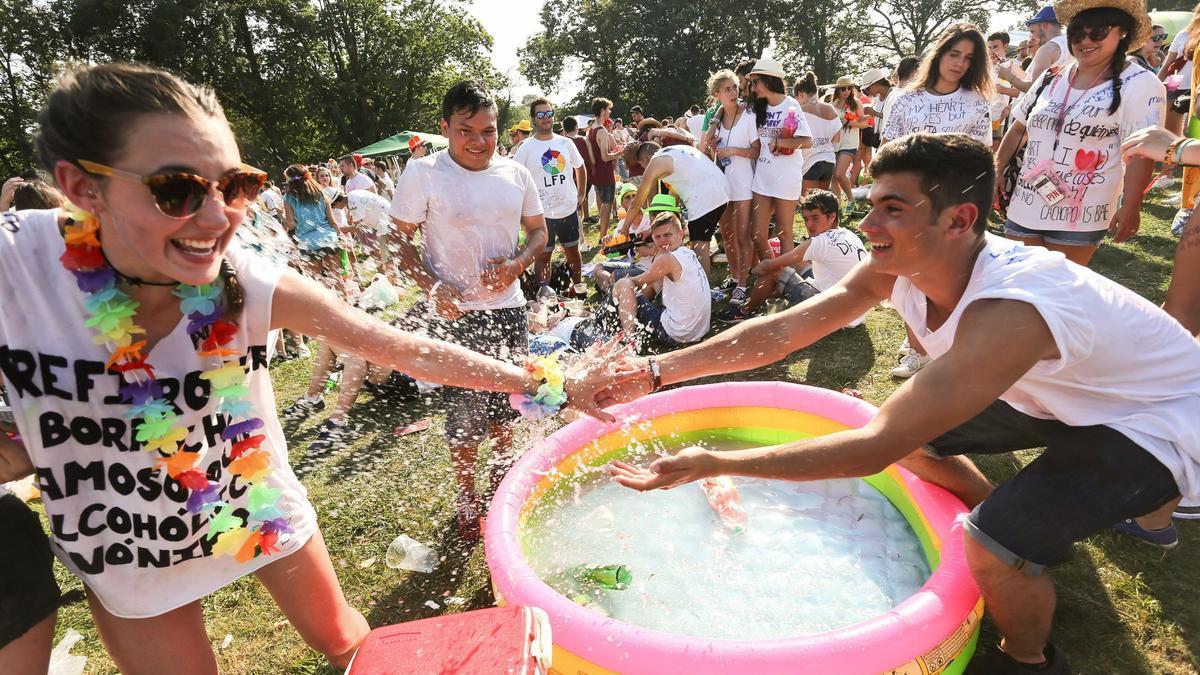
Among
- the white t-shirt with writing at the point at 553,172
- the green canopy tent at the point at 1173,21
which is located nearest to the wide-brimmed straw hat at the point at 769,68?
the white t-shirt with writing at the point at 553,172

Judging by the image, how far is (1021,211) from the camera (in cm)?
410

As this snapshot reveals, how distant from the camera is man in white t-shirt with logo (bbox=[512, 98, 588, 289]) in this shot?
26.0ft

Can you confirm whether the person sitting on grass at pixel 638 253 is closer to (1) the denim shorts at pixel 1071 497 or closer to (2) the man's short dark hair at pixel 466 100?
(2) the man's short dark hair at pixel 466 100

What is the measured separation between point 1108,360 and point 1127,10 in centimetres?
264

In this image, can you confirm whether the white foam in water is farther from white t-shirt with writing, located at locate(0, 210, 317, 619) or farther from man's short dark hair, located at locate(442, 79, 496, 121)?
man's short dark hair, located at locate(442, 79, 496, 121)

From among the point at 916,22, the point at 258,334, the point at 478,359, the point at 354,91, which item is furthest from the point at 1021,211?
the point at 916,22

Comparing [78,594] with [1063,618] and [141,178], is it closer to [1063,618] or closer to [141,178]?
[141,178]

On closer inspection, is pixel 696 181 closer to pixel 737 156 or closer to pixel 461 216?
pixel 737 156

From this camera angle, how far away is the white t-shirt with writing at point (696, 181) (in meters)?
6.43

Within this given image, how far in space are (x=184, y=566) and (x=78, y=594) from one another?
0.40 metres

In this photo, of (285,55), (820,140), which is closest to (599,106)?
(820,140)

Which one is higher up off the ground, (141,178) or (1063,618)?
(141,178)

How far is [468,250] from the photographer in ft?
11.6

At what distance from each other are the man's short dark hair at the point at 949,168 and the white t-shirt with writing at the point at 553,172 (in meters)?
5.91
